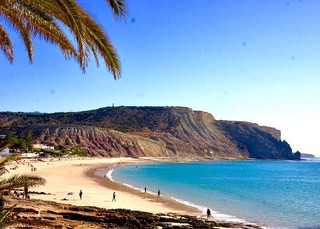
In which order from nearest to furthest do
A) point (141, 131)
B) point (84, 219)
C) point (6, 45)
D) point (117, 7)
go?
1. point (117, 7)
2. point (6, 45)
3. point (84, 219)
4. point (141, 131)

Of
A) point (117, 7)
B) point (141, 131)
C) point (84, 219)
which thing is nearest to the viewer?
point (117, 7)

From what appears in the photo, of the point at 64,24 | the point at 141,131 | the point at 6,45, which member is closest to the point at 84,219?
the point at 6,45

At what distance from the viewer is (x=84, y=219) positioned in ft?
55.2

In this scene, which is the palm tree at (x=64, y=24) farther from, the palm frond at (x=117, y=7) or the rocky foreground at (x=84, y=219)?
the rocky foreground at (x=84, y=219)

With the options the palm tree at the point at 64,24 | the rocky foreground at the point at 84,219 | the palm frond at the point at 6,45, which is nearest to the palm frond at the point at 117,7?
the palm tree at the point at 64,24

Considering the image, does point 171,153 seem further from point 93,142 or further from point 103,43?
point 103,43

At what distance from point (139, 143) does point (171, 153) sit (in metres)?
18.7

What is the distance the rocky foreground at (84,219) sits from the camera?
46.9 ft

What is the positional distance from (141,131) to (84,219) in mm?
151553

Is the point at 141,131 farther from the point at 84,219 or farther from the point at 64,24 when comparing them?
the point at 64,24

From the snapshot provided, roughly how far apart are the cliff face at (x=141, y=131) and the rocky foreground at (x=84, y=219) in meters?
109

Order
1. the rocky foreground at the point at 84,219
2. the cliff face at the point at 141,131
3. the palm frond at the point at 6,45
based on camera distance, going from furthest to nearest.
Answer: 1. the cliff face at the point at 141,131
2. the rocky foreground at the point at 84,219
3. the palm frond at the point at 6,45

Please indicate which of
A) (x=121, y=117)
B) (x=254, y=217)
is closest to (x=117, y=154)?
(x=121, y=117)

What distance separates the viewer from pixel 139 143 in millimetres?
144500
